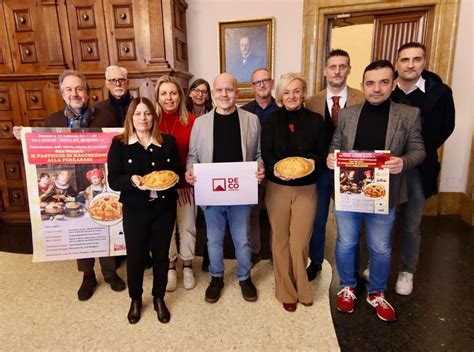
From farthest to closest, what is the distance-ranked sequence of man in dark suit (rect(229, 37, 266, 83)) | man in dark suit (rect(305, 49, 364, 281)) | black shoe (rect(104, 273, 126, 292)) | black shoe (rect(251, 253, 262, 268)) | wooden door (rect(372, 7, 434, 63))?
man in dark suit (rect(229, 37, 266, 83)) < wooden door (rect(372, 7, 434, 63)) < black shoe (rect(251, 253, 262, 268)) < black shoe (rect(104, 273, 126, 292)) < man in dark suit (rect(305, 49, 364, 281))

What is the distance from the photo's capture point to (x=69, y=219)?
2279 millimetres

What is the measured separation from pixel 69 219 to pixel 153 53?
1974 mm

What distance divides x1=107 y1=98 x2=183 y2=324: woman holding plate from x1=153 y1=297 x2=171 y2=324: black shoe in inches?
8.6

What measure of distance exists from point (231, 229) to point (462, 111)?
3213 mm

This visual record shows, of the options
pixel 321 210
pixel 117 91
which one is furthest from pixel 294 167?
pixel 117 91

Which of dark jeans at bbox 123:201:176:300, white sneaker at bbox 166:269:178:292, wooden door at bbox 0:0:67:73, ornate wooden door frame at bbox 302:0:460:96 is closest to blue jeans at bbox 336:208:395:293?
dark jeans at bbox 123:201:176:300

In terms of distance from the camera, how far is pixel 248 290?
228 centimetres

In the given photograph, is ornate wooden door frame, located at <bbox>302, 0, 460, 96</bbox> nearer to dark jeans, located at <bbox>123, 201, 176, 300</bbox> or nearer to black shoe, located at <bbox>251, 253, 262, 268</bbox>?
black shoe, located at <bbox>251, 253, 262, 268</bbox>

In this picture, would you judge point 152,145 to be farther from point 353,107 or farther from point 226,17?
point 226,17

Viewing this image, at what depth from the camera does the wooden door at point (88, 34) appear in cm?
336

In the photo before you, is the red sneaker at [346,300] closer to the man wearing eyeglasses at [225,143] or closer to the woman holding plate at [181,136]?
the man wearing eyeglasses at [225,143]

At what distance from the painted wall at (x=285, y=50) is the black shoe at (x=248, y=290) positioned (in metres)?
2.63

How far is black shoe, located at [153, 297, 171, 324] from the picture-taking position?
2.03m

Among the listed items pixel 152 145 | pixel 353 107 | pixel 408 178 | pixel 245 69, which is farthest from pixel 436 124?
pixel 245 69
